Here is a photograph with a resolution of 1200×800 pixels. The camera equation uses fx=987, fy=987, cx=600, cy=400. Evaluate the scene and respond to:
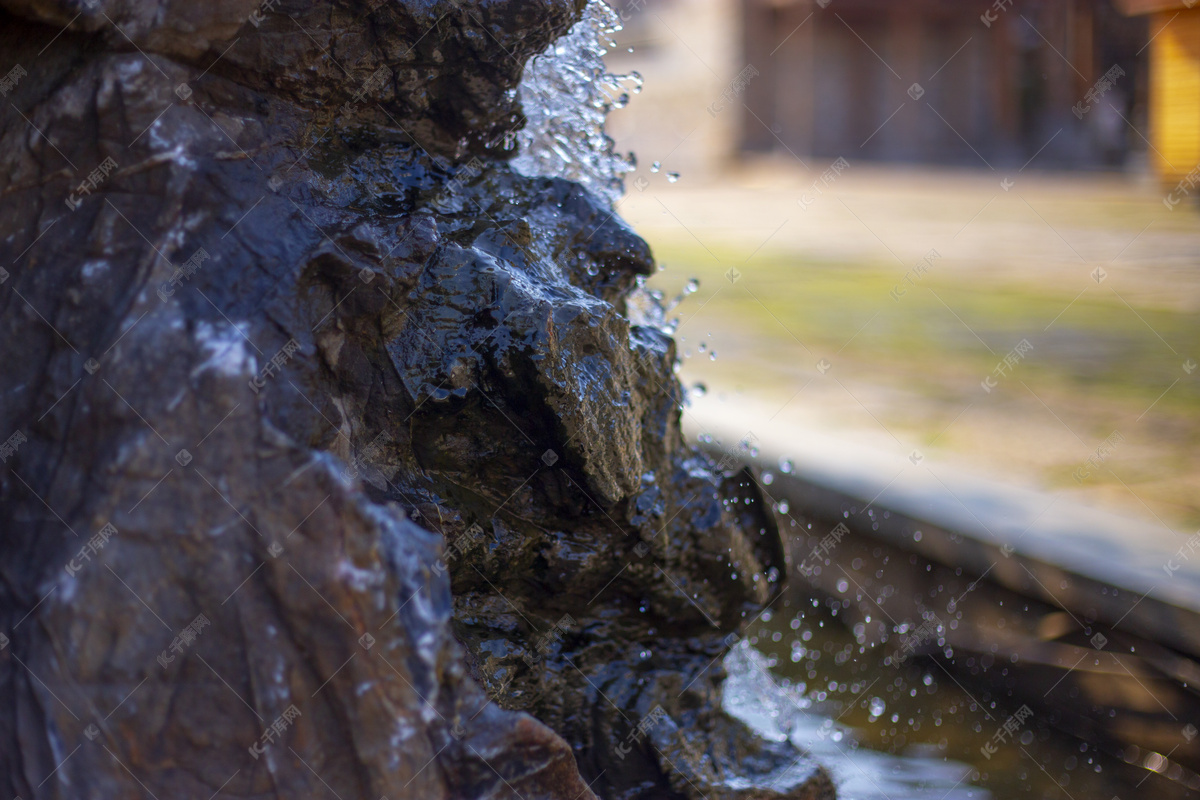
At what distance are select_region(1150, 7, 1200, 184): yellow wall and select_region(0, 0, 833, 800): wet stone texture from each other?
29.9 feet

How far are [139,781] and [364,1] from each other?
53.4 inches

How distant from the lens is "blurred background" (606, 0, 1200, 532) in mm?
3908

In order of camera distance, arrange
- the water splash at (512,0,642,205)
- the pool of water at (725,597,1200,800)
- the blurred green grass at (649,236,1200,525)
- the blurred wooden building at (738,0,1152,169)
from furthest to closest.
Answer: the blurred wooden building at (738,0,1152,169) → the blurred green grass at (649,236,1200,525) → the water splash at (512,0,642,205) → the pool of water at (725,597,1200,800)

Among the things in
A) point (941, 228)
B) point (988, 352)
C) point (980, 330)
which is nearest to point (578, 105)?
point (988, 352)

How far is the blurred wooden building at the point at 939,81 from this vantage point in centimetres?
1595

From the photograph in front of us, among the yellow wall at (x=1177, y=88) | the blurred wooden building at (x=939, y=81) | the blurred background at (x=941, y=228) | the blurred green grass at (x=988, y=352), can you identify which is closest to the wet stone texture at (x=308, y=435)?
the blurred background at (x=941, y=228)

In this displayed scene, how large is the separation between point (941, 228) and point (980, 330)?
4449mm

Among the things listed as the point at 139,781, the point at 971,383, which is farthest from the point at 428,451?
the point at 971,383

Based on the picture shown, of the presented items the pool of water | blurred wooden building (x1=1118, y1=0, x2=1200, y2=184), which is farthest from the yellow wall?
the pool of water

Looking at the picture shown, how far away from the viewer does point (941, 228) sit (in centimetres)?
959

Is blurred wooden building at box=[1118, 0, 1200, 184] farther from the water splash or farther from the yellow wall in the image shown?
the water splash

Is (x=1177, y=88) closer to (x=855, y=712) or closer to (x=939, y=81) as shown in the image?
(x=939, y=81)

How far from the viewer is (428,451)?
188 centimetres

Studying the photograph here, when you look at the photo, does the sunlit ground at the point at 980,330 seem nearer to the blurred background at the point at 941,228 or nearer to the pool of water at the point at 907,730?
the blurred background at the point at 941,228
